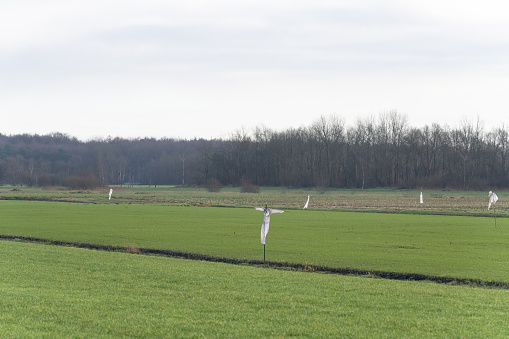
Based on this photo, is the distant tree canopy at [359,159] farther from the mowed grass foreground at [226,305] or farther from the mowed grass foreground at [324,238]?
the mowed grass foreground at [226,305]

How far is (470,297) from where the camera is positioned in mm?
14320

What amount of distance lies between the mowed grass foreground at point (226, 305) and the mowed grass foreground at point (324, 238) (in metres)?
4.65

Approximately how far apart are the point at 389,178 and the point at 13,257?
12370 cm

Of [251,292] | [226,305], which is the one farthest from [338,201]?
[226,305]

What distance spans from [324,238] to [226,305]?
1829cm

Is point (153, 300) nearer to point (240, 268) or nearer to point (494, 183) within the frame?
point (240, 268)

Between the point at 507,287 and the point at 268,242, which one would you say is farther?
the point at 268,242

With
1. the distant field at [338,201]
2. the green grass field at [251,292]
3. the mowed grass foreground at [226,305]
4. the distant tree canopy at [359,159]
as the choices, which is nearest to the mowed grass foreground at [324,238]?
the green grass field at [251,292]

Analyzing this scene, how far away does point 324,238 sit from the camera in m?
30.6

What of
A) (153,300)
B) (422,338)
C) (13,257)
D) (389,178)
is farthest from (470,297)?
(389,178)

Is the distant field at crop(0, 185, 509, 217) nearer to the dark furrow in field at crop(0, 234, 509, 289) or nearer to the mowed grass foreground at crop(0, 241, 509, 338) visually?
the dark furrow in field at crop(0, 234, 509, 289)

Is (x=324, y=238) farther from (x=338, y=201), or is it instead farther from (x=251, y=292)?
(x=338, y=201)

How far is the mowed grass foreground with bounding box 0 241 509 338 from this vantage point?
10875mm

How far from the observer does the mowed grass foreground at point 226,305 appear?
10.9 metres
